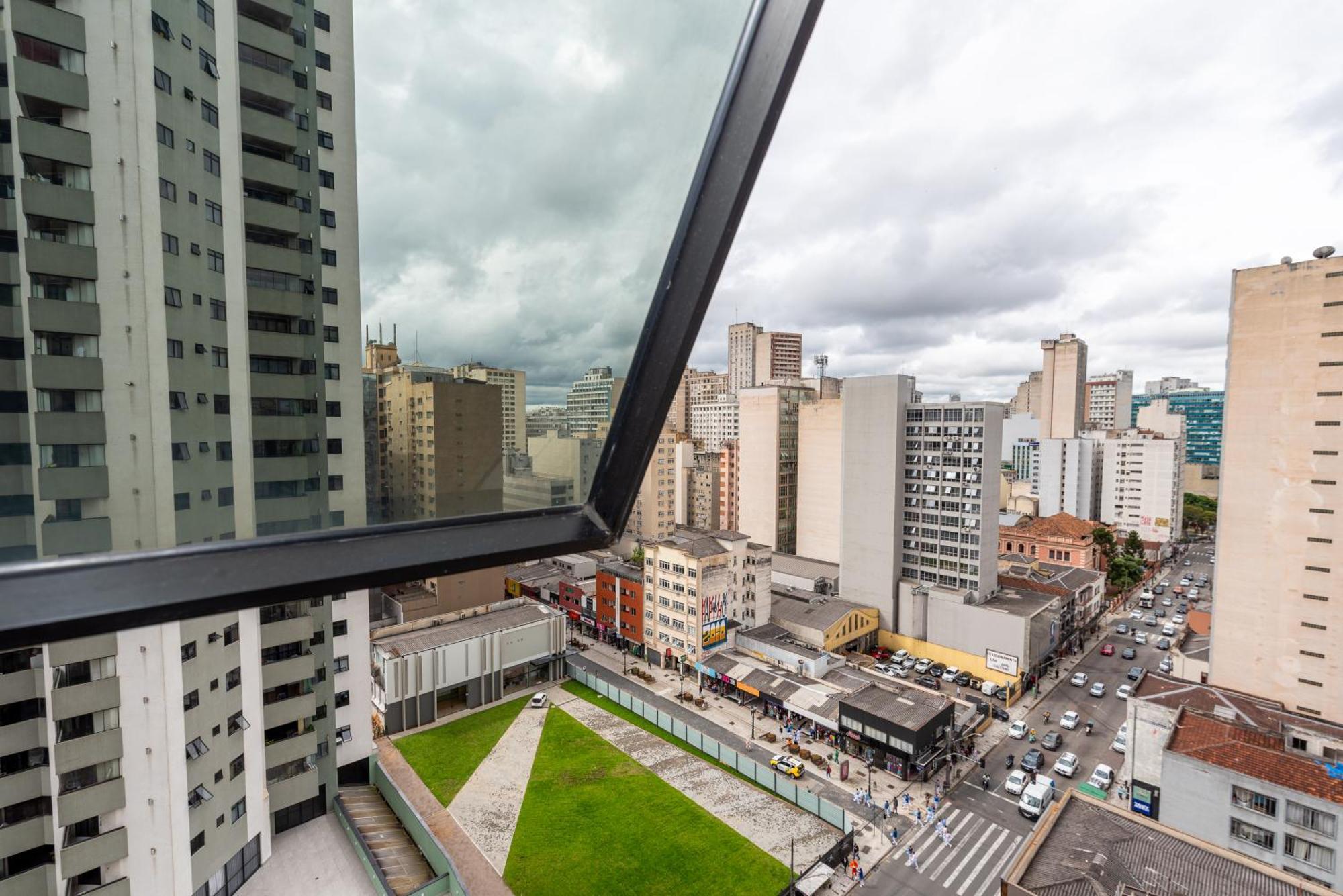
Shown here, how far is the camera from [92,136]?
0.85 metres

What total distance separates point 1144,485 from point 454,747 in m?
37.5

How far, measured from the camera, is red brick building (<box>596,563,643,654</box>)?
1816 centimetres

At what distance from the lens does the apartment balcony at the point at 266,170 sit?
1066 millimetres

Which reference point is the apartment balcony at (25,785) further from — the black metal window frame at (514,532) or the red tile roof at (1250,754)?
the red tile roof at (1250,754)

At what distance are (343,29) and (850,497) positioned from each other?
1953 centimetres

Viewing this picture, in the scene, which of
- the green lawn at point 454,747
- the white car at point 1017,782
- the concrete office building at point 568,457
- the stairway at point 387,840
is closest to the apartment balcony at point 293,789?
the stairway at point 387,840

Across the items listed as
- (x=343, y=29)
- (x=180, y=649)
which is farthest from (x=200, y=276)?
(x=180, y=649)

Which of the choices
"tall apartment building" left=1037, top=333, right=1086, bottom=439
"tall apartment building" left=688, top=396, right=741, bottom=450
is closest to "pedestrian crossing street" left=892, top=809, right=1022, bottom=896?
"tall apartment building" left=688, top=396, right=741, bottom=450

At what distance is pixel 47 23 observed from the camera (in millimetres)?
800

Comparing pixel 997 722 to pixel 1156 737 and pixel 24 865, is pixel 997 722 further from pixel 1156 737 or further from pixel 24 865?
pixel 24 865

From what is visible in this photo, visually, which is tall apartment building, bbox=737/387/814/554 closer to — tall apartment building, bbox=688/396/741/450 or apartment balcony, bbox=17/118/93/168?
tall apartment building, bbox=688/396/741/450

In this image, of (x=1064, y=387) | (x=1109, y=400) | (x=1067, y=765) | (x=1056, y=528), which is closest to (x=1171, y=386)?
(x=1109, y=400)

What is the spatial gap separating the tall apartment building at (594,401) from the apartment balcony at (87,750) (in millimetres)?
6949

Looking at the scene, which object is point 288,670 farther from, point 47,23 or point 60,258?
point 47,23
